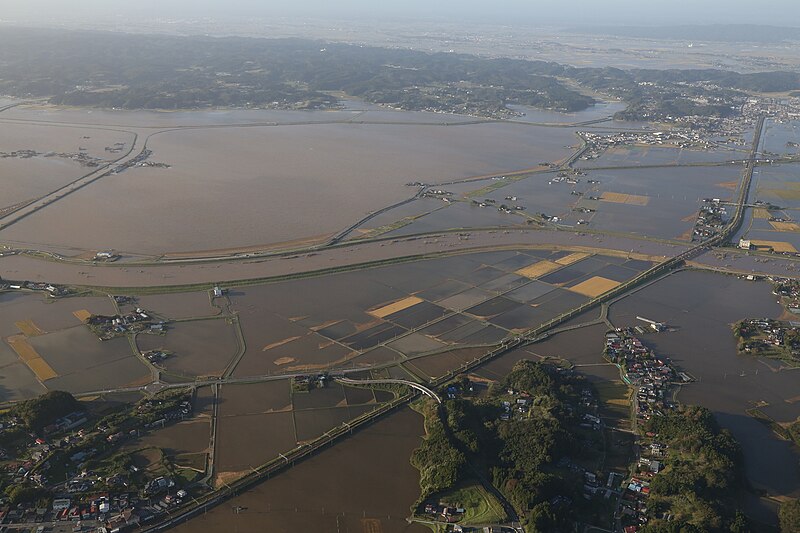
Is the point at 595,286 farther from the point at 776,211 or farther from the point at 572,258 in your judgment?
the point at 776,211

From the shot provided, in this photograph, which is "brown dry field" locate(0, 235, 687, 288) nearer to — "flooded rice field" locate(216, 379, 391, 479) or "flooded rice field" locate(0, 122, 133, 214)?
"flooded rice field" locate(216, 379, 391, 479)

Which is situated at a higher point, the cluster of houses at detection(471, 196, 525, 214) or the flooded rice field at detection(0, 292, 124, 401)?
the cluster of houses at detection(471, 196, 525, 214)

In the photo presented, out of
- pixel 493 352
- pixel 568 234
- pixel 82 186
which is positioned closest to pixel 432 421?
pixel 493 352

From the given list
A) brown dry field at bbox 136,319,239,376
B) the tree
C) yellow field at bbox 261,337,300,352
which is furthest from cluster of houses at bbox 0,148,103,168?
the tree

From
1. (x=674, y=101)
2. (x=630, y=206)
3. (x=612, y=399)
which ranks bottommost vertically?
(x=612, y=399)

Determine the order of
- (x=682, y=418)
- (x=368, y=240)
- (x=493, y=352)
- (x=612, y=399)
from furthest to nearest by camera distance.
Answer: (x=368, y=240) → (x=493, y=352) → (x=612, y=399) → (x=682, y=418)

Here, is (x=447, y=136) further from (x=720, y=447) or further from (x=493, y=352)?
(x=720, y=447)
